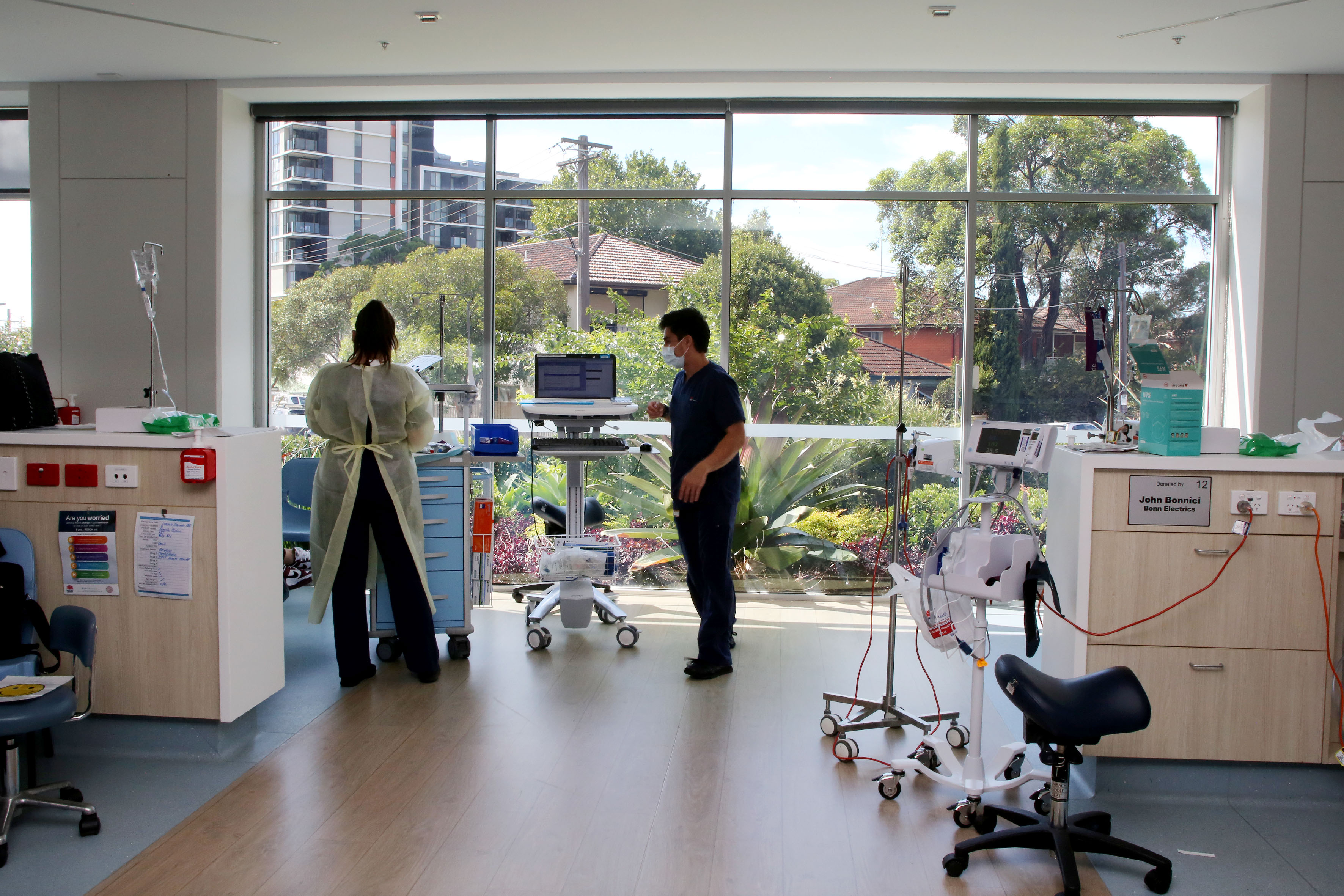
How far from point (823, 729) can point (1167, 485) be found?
145 cm

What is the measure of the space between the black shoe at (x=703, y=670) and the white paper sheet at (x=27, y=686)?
7.61 ft

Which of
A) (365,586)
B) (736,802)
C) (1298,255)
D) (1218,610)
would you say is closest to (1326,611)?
(1218,610)

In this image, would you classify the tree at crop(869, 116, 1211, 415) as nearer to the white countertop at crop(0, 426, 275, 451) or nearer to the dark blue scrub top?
the dark blue scrub top

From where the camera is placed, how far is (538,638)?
470cm

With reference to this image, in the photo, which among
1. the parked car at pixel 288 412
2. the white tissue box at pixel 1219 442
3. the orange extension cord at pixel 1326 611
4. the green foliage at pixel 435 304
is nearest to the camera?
the orange extension cord at pixel 1326 611

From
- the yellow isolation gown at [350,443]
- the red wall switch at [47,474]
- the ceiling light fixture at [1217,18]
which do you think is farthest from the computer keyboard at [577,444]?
the ceiling light fixture at [1217,18]

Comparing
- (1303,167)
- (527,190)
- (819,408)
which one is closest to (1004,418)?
(819,408)

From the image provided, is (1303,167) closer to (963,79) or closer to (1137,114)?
(1137,114)

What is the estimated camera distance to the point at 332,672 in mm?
4359

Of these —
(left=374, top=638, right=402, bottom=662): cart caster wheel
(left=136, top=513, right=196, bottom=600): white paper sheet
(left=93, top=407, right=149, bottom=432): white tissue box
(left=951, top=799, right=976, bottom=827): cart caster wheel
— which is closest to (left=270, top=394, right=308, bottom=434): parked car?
(left=374, top=638, right=402, bottom=662): cart caster wheel

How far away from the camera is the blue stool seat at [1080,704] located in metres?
2.49

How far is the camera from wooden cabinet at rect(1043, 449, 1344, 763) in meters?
3.09

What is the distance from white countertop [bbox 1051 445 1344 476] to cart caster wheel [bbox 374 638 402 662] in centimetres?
305

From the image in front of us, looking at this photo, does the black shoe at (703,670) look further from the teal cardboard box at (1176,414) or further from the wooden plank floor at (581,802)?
the teal cardboard box at (1176,414)
